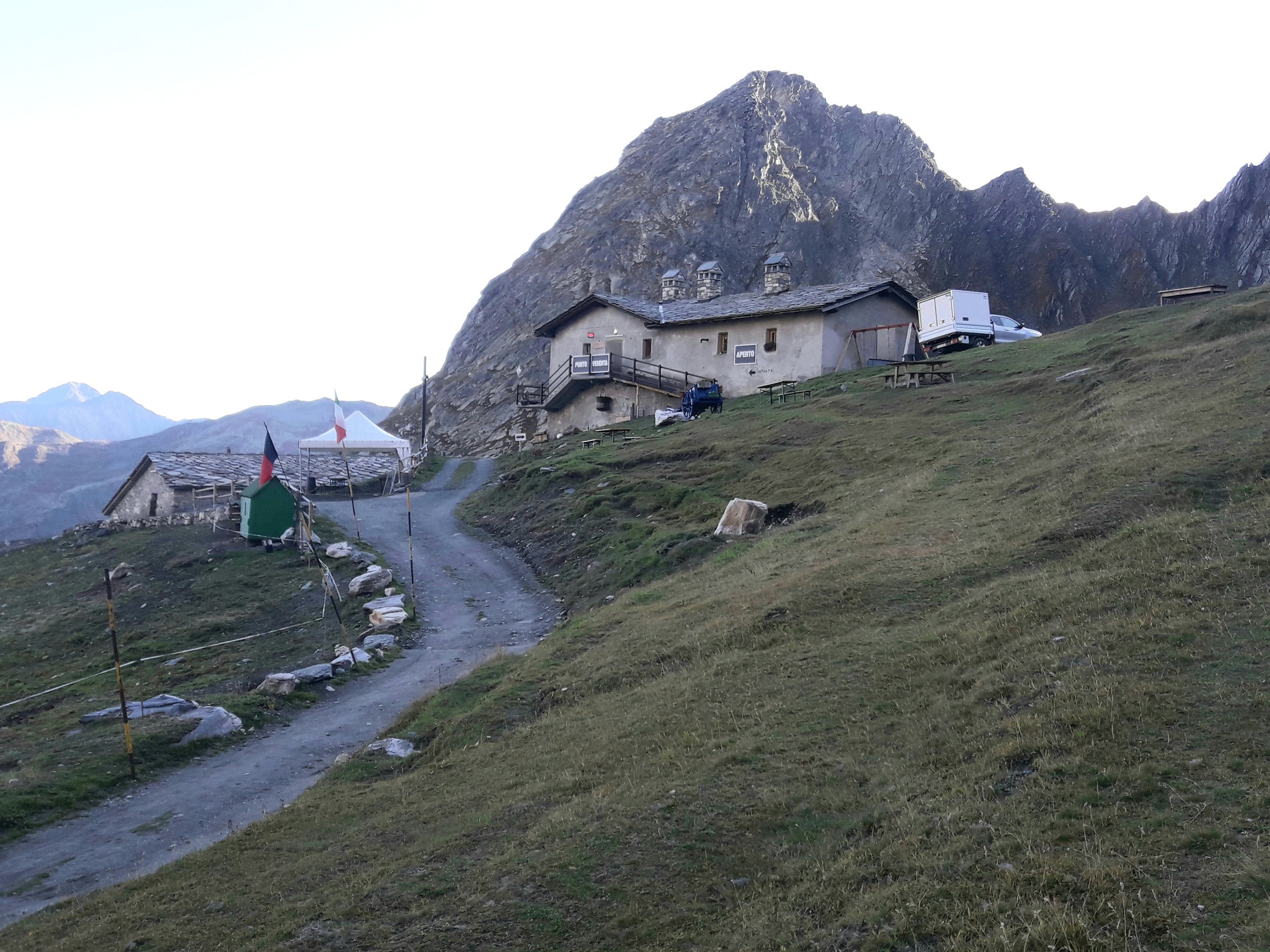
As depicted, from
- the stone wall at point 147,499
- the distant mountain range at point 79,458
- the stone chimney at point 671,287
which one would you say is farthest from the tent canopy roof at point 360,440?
the distant mountain range at point 79,458

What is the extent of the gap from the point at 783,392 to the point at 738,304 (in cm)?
Result: 1117

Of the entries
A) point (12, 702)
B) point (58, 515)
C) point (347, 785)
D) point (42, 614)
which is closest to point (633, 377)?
point (42, 614)

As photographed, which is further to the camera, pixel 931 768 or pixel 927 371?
pixel 927 371

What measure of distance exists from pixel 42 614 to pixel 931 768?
3375 centimetres

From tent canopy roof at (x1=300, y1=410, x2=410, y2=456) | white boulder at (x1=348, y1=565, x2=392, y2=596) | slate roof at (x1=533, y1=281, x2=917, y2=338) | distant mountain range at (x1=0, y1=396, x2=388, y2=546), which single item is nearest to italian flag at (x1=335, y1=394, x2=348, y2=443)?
white boulder at (x1=348, y1=565, x2=392, y2=596)

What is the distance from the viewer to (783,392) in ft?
146

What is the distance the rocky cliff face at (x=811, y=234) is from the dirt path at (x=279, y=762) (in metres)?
50.8

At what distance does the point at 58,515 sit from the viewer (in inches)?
4656

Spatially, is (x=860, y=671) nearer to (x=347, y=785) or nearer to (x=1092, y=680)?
(x=1092, y=680)

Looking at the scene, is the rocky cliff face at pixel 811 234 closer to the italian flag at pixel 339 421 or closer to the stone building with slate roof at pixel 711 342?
the stone building with slate roof at pixel 711 342

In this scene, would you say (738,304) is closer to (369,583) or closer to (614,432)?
(614,432)

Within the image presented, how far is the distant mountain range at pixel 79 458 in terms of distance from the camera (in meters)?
119

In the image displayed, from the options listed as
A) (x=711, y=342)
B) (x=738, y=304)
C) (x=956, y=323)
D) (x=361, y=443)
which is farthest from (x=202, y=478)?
(x=956, y=323)

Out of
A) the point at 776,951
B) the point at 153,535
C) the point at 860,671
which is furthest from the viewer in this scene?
the point at 153,535
